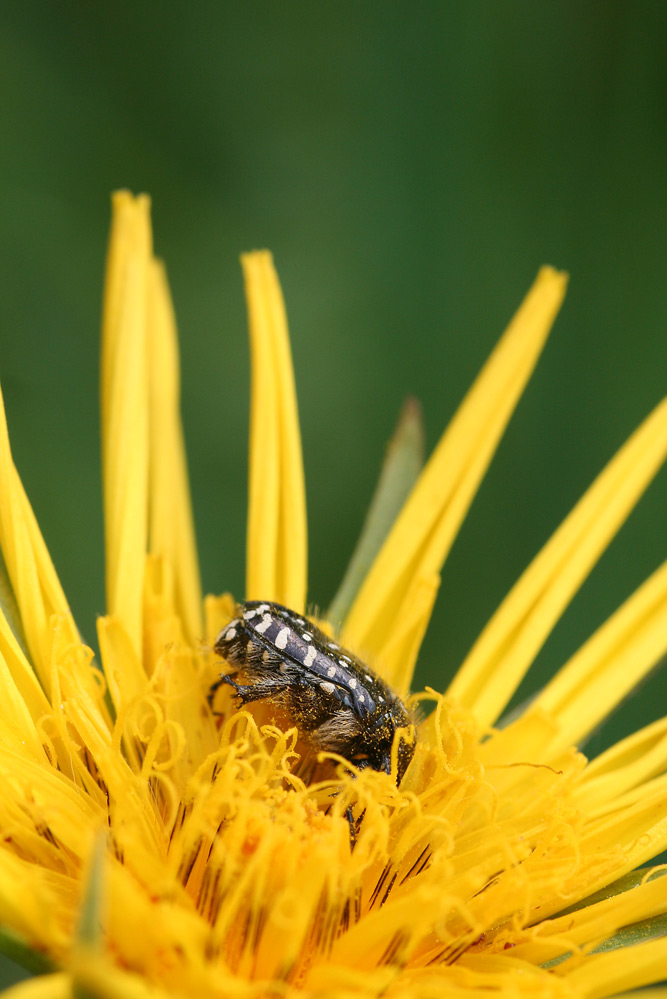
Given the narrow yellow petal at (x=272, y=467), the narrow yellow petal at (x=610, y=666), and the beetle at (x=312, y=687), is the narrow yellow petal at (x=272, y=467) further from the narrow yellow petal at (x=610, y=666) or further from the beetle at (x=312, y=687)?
the narrow yellow petal at (x=610, y=666)

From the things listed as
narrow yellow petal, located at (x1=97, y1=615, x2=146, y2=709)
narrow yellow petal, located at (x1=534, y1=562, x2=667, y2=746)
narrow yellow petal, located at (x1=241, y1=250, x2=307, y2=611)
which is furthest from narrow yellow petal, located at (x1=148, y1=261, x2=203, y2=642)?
narrow yellow petal, located at (x1=534, y1=562, x2=667, y2=746)

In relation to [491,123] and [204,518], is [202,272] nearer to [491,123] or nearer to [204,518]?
[204,518]

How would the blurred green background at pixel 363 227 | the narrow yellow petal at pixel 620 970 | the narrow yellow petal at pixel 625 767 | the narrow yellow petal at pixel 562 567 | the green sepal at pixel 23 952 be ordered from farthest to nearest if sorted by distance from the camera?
the blurred green background at pixel 363 227 → the narrow yellow petal at pixel 562 567 → the narrow yellow petal at pixel 625 767 → the narrow yellow petal at pixel 620 970 → the green sepal at pixel 23 952

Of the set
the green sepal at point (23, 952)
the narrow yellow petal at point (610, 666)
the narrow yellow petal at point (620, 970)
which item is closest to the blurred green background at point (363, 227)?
the narrow yellow petal at point (610, 666)

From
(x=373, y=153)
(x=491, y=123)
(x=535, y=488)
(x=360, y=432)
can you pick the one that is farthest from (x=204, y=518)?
(x=491, y=123)

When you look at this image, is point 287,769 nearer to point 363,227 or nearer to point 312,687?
point 312,687
